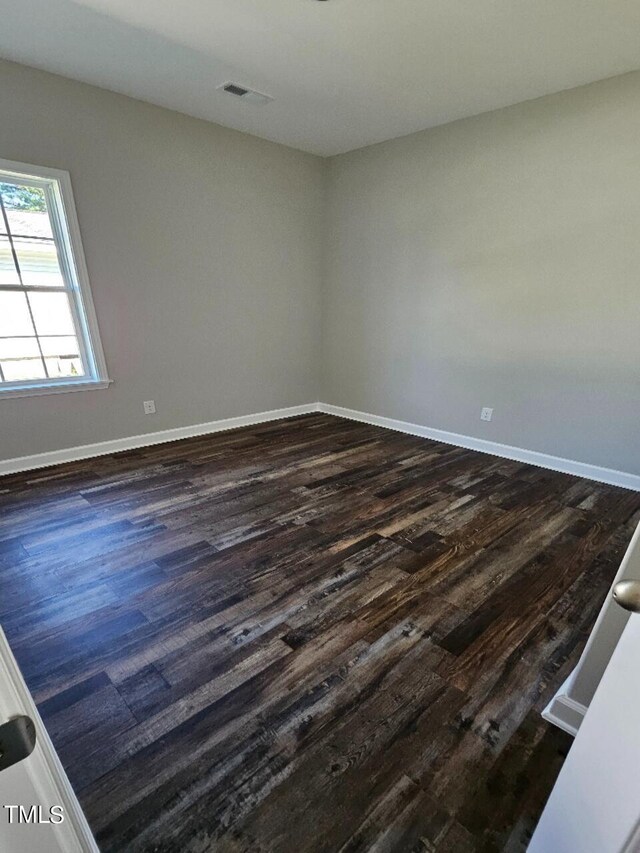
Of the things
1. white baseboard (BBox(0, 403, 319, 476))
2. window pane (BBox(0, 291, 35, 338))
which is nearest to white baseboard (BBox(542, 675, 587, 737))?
white baseboard (BBox(0, 403, 319, 476))

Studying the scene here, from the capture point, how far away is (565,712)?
1.30 meters

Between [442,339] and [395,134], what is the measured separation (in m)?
1.89

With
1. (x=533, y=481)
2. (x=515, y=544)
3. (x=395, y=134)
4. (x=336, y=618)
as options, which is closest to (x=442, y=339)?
(x=533, y=481)

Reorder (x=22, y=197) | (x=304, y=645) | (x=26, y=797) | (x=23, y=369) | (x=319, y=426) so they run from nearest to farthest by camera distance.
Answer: (x=26, y=797), (x=304, y=645), (x=22, y=197), (x=23, y=369), (x=319, y=426)

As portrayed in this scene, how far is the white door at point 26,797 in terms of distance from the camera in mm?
409

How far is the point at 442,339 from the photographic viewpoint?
388 cm

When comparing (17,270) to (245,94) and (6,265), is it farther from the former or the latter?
(245,94)

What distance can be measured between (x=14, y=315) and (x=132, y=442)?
4.29ft

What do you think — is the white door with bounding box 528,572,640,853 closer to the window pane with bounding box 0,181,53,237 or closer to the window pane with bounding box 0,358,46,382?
the window pane with bounding box 0,358,46,382

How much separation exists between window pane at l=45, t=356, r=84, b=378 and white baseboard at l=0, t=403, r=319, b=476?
0.61m

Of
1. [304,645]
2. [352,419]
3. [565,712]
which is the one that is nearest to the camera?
[565,712]

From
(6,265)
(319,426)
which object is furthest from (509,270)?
(6,265)

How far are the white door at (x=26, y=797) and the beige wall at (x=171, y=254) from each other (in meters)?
3.26

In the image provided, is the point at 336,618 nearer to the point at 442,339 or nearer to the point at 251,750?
the point at 251,750
